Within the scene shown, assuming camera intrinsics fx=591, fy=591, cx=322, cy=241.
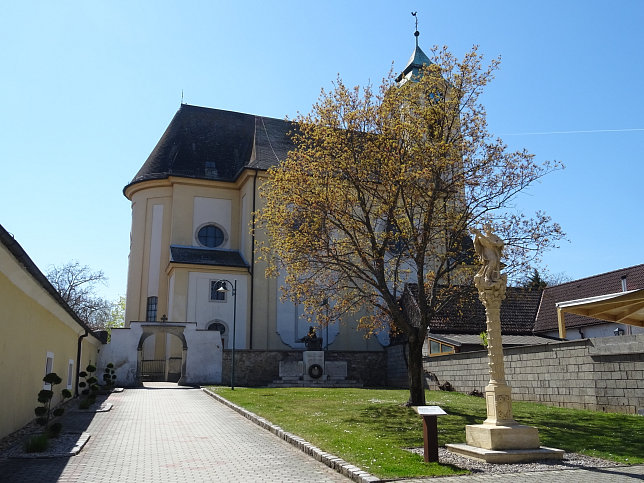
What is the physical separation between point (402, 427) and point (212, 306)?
2571 cm

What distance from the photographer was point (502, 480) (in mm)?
8047

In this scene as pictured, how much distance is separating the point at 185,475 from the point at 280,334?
2957 cm

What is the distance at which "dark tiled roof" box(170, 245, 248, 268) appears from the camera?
38.2 metres

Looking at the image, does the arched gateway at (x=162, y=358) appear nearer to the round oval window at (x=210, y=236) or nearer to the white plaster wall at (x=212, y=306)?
the white plaster wall at (x=212, y=306)

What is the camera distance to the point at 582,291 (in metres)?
31.8

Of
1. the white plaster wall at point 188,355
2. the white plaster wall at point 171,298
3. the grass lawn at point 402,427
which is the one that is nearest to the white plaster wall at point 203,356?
the white plaster wall at point 188,355

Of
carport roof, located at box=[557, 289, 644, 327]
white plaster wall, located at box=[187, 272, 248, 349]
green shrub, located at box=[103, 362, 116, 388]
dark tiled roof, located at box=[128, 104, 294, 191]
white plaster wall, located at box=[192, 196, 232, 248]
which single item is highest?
dark tiled roof, located at box=[128, 104, 294, 191]

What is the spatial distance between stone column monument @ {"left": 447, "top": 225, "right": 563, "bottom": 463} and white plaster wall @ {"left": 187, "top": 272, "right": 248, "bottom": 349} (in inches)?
1115

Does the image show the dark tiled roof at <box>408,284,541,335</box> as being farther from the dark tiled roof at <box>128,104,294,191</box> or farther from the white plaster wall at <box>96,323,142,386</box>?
the dark tiled roof at <box>128,104,294,191</box>

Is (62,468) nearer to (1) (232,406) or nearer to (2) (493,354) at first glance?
(2) (493,354)

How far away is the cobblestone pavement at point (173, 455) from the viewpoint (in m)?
8.42

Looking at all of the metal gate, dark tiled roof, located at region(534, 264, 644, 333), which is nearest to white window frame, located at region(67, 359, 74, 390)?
the metal gate

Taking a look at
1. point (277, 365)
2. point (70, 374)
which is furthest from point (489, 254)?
point (277, 365)

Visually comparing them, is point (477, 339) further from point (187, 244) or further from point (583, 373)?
point (187, 244)
